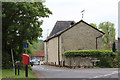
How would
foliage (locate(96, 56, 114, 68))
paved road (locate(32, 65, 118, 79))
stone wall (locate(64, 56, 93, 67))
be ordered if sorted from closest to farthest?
paved road (locate(32, 65, 118, 79)), foliage (locate(96, 56, 114, 68)), stone wall (locate(64, 56, 93, 67))

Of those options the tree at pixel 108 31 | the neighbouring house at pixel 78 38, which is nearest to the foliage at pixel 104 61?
the neighbouring house at pixel 78 38

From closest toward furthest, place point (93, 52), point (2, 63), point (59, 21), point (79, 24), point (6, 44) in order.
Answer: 1. point (2, 63)
2. point (6, 44)
3. point (93, 52)
4. point (79, 24)
5. point (59, 21)

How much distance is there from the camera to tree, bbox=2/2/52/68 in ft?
56.8

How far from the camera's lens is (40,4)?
787 inches

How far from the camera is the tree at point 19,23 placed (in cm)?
1731

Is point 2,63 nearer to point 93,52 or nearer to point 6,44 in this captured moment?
point 6,44

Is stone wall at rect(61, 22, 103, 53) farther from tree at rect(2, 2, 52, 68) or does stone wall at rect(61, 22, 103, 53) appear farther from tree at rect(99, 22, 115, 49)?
tree at rect(99, 22, 115, 49)

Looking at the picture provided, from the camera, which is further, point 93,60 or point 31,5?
point 93,60

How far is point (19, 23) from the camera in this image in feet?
60.4

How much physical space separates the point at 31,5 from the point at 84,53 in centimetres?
1363

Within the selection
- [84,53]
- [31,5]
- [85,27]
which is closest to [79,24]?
[85,27]

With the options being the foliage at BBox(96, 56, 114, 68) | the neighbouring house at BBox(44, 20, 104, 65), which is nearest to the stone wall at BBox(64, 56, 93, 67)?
the foliage at BBox(96, 56, 114, 68)

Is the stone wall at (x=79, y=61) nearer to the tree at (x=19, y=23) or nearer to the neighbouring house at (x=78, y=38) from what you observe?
the neighbouring house at (x=78, y=38)

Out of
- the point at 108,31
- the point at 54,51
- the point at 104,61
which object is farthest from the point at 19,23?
the point at 108,31
